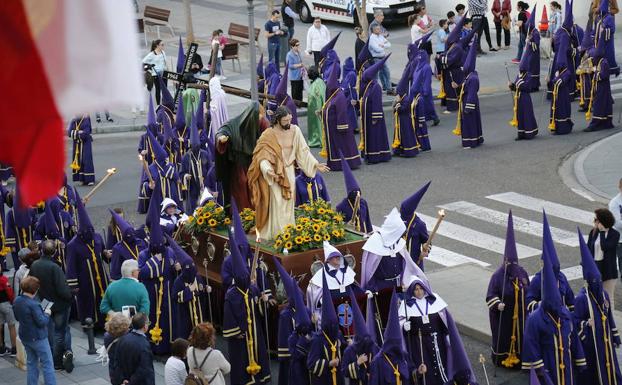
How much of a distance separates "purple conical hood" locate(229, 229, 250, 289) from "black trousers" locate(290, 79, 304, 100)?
1454 cm

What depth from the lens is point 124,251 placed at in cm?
1396

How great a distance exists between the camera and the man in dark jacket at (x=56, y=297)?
1273 cm

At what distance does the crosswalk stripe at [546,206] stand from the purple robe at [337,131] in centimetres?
307

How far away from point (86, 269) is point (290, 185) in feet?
8.50

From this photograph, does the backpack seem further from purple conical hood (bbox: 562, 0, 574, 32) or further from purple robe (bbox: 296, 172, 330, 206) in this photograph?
purple conical hood (bbox: 562, 0, 574, 32)

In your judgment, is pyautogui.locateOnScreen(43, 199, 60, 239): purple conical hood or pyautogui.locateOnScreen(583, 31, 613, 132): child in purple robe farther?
pyautogui.locateOnScreen(583, 31, 613, 132): child in purple robe

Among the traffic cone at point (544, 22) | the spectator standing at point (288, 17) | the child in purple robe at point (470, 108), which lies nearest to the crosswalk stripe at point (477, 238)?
the child in purple robe at point (470, 108)

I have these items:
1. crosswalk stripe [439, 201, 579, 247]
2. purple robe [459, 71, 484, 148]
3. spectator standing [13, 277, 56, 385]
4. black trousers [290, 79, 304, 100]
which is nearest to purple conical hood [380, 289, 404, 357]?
spectator standing [13, 277, 56, 385]

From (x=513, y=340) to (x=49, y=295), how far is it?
4792 mm

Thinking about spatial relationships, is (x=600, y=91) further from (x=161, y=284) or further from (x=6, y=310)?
(x=6, y=310)

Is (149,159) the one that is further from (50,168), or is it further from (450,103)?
(50,168)

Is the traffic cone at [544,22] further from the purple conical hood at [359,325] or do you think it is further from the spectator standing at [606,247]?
the purple conical hood at [359,325]

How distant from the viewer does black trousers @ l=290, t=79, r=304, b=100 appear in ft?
88.2

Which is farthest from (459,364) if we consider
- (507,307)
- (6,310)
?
(6,310)
